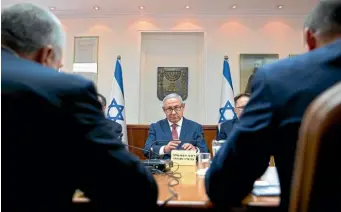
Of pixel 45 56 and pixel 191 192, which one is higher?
pixel 45 56

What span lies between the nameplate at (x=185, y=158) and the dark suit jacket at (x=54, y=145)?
44.2 inches

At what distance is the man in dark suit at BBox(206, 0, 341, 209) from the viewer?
901mm

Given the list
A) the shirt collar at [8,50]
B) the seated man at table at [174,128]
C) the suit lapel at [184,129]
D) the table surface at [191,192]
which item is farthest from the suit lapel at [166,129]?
the shirt collar at [8,50]

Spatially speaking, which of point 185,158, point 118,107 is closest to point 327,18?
point 185,158

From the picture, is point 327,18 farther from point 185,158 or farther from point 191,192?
point 185,158

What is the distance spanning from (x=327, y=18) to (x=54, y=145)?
0.87 m

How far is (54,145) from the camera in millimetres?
841

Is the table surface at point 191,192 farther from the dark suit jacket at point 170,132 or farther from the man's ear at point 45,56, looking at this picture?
the dark suit jacket at point 170,132

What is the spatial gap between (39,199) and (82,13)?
5771mm

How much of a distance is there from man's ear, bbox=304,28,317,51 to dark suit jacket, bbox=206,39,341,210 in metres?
0.09

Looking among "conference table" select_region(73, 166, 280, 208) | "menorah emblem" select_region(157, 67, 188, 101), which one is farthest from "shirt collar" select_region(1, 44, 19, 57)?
"menorah emblem" select_region(157, 67, 188, 101)

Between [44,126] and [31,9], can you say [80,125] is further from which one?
[31,9]

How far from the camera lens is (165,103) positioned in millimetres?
3576

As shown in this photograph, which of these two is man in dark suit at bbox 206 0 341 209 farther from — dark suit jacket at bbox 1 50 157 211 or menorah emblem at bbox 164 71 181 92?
menorah emblem at bbox 164 71 181 92
